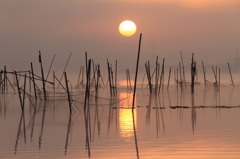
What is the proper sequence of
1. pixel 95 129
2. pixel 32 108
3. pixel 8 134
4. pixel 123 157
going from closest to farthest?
pixel 123 157
pixel 8 134
pixel 95 129
pixel 32 108

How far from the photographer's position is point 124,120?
1486cm

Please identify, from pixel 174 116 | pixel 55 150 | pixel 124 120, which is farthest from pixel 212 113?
pixel 55 150

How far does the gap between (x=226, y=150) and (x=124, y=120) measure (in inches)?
241

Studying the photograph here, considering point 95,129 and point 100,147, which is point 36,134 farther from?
point 100,147

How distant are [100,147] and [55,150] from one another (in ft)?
2.88

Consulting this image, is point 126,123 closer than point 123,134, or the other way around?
point 123,134

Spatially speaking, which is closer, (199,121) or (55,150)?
(55,150)

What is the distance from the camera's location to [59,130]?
12695mm

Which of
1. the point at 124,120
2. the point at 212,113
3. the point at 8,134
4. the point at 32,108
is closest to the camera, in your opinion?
the point at 8,134

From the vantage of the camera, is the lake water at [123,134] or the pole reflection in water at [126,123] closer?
the lake water at [123,134]

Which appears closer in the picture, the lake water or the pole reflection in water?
the lake water

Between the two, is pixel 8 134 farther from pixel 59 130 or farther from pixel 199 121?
pixel 199 121

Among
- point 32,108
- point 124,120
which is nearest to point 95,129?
point 124,120

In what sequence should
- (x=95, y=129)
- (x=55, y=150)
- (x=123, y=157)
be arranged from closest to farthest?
(x=123, y=157) → (x=55, y=150) → (x=95, y=129)
